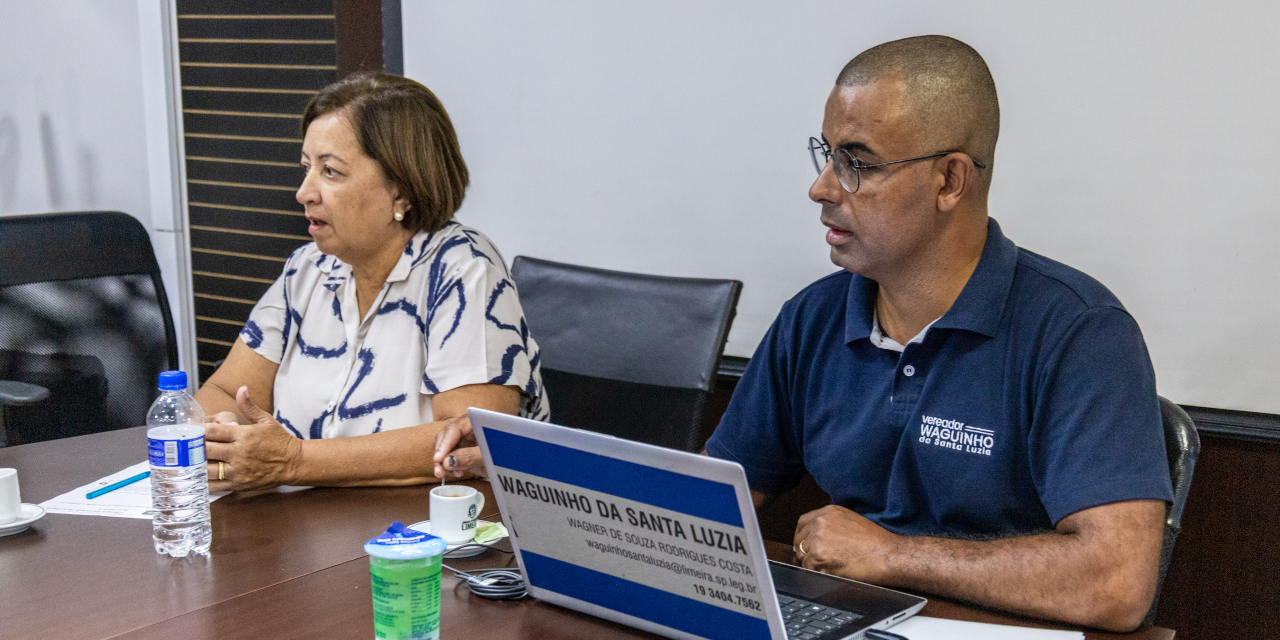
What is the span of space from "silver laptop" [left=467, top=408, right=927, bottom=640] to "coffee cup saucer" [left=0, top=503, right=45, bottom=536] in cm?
73

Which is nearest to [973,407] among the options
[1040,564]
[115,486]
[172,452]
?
[1040,564]

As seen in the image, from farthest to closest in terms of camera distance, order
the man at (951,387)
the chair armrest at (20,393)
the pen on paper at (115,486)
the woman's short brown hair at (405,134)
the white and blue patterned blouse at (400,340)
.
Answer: the chair armrest at (20,393) → the woman's short brown hair at (405,134) → the white and blue patterned blouse at (400,340) → the pen on paper at (115,486) → the man at (951,387)

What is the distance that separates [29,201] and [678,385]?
303 centimetres

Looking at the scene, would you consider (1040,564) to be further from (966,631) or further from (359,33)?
(359,33)

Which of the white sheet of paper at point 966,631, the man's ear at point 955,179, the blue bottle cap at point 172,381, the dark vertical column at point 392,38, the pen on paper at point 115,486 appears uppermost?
the dark vertical column at point 392,38

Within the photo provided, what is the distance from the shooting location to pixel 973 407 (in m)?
1.39

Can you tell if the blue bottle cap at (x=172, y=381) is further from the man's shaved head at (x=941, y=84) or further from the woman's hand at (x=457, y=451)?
the man's shaved head at (x=941, y=84)

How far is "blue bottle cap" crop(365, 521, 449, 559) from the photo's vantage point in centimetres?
98

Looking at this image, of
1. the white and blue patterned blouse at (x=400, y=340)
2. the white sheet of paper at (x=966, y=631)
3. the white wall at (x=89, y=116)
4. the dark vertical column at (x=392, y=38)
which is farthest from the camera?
the white wall at (x=89, y=116)

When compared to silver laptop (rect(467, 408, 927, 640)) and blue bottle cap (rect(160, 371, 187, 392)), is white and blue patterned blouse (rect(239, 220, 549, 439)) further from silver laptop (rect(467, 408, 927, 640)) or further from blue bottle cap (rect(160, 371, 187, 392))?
silver laptop (rect(467, 408, 927, 640))

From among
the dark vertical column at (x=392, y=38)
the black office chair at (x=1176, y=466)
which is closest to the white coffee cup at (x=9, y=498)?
the black office chair at (x=1176, y=466)

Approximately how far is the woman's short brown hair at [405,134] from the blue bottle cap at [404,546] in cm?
105

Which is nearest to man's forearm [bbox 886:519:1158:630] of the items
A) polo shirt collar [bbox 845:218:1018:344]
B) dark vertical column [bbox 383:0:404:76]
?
polo shirt collar [bbox 845:218:1018:344]

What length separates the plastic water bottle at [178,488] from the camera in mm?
1320
